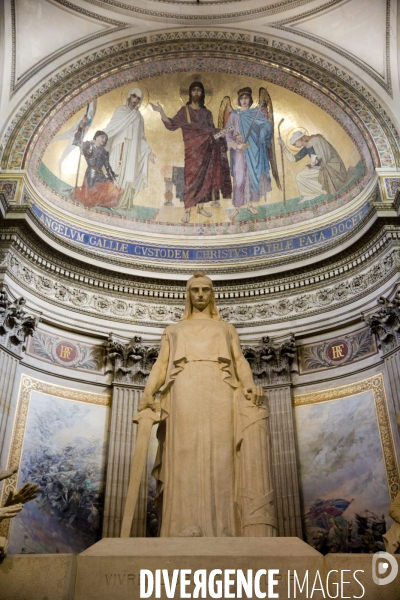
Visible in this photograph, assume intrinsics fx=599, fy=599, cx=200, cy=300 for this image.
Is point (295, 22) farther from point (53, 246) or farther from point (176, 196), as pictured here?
point (53, 246)

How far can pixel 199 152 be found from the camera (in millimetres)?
16109

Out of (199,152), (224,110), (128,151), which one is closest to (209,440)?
(128,151)

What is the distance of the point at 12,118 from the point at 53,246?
3356mm

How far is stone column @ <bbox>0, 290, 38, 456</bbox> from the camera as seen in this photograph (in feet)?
36.7

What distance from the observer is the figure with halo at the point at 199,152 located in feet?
52.3

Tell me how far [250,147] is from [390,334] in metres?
6.79

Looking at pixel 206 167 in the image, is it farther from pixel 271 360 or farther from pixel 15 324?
pixel 15 324

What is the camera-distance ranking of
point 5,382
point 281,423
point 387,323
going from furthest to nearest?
point 281,423 → point 387,323 → point 5,382

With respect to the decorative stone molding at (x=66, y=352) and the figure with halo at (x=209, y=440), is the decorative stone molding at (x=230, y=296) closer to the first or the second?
the decorative stone molding at (x=66, y=352)

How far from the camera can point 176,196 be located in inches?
628

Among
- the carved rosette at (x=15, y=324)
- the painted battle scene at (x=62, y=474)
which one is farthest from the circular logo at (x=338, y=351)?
the carved rosette at (x=15, y=324)

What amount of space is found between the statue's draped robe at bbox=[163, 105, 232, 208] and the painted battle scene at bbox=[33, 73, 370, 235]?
0.03 metres

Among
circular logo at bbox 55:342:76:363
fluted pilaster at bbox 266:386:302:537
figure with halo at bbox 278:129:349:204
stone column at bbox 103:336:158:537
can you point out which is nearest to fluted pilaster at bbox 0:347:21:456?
circular logo at bbox 55:342:76:363

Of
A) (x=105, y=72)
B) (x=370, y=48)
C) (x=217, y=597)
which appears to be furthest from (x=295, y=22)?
(x=217, y=597)
